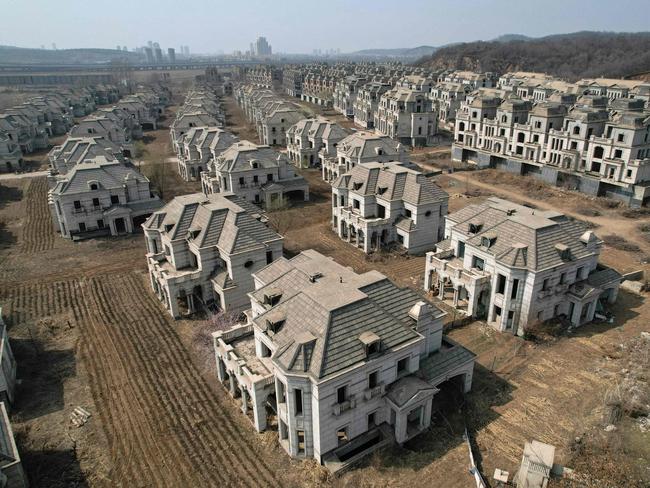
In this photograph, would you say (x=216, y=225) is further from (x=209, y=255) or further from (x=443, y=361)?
(x=443, y=361)

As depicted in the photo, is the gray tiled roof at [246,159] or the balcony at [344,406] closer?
the balcony at [344,406]

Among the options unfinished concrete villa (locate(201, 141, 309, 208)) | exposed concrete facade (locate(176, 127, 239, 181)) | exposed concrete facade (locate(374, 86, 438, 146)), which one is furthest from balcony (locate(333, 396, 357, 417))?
exposed concrete facade (locate(374, 86, 438, 146))

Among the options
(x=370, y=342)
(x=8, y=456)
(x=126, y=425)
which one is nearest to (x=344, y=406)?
(x=370, y=342)

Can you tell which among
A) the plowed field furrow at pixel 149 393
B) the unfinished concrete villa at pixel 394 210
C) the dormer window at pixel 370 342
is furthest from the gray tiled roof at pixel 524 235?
the plowed field furrow at pixel 149 393

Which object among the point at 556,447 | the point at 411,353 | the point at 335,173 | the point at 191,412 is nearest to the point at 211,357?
the point at 191,412

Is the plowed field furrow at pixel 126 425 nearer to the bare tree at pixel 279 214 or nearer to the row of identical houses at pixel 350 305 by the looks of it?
the row of identical houses at pixel 350 305

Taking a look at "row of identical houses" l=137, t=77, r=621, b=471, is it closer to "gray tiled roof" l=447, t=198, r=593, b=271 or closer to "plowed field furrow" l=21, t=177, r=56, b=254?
"gray tiled roof" l=447, t=198, r=593, b=271
